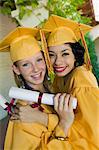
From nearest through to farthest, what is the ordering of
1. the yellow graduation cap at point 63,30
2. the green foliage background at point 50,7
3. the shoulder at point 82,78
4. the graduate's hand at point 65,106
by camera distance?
the graduate's hand at point 65,106 → the shoulder at point 82,78 → the yellow graduation cap at point 63,30 → the green foliage background at point 50,7

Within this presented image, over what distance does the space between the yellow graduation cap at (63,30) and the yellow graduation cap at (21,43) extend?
0.07m

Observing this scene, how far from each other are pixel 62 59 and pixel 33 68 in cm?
18

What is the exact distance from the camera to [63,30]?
1.44 metres

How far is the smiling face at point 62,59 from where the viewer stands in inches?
54.5

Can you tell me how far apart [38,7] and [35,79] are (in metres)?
0.86

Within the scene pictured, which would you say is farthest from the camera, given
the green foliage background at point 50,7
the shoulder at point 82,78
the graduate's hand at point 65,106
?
the green foliage background at point 50,7

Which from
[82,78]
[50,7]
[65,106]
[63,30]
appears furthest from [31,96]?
[50,7]

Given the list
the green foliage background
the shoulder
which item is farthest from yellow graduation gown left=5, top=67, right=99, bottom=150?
the green foliage background

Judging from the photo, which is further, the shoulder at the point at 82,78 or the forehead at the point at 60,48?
the forehead at the point at 60,48

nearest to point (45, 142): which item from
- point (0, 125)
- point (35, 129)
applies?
point (35, 129)

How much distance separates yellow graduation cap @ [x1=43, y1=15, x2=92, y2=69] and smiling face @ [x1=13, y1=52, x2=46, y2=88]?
111 mm

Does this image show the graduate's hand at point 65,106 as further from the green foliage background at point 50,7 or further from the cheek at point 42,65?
the green foliage background at point 50,7

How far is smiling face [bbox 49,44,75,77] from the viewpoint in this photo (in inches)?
54.5

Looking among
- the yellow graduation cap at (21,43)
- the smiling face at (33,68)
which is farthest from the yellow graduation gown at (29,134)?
the yellow graduation cap at (21,43)
